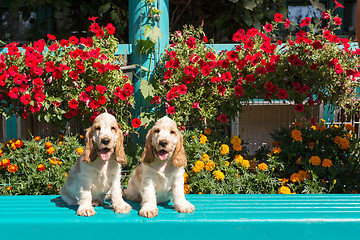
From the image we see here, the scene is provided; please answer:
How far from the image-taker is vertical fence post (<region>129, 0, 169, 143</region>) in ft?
13.4

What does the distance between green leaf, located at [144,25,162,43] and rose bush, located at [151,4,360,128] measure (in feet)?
0.72

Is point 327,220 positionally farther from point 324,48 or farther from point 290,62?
point 324,48

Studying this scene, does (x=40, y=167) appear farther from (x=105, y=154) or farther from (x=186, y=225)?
(x=186, y=225)

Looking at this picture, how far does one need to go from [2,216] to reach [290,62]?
3.23m

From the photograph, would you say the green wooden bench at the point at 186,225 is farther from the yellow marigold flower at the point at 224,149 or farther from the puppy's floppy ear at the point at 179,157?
the yellow marigold flower at the point at 224,149

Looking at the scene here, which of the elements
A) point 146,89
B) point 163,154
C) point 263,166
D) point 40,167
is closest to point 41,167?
point 40,167

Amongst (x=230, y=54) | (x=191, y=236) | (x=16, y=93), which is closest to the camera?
(x=191, y=236)

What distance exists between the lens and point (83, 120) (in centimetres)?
389

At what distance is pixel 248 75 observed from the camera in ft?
12.6

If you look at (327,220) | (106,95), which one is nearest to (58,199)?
(106,95)

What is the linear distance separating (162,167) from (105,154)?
0.39 metres

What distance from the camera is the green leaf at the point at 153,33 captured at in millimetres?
3928

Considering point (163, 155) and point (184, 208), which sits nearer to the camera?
point (163, 155)

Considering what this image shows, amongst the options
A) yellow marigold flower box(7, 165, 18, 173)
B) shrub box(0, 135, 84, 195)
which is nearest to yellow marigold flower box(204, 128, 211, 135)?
shrub box(0, 135, 84, 195)
